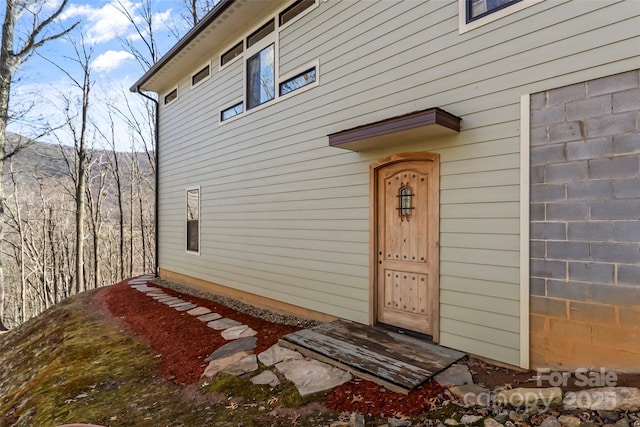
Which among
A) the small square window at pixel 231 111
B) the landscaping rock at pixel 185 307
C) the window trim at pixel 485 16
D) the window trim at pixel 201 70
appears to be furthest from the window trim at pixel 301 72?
the landscaping rock at pixel 185 307

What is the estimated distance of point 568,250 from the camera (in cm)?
264

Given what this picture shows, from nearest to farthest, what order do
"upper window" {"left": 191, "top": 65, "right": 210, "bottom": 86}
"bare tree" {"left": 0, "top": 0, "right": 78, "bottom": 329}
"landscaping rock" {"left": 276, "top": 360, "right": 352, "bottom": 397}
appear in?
"landscaping rock" {"left": 276, "top": 360, "right": 352, "bottom": 397}
"upper window" {"left": 191, "top": 65, "right": 210, "bottom": 86}
"bare tree" {"left": 0, "top": 0, "right": 78, "bottom": 329}

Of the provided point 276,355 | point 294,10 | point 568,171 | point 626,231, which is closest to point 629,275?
point 626,231

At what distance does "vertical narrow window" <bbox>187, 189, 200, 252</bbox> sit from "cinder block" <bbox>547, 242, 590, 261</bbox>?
6.95 meters

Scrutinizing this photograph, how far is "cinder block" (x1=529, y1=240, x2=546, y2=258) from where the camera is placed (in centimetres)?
278

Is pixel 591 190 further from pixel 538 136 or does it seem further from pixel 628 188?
pixel 538 136

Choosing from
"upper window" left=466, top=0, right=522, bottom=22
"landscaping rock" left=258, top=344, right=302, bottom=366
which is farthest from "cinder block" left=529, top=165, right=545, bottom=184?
"landscaping rock" left=258, top=344, right=302, bottom=366

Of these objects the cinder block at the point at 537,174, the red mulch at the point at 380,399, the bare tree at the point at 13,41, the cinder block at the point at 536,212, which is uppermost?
the bare tree at the point at 13,41

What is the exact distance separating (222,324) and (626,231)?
485cm

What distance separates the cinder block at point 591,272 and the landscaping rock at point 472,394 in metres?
1.17

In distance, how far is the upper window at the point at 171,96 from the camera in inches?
346

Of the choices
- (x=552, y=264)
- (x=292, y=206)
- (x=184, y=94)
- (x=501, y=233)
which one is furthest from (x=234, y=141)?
(x=552, y=264)

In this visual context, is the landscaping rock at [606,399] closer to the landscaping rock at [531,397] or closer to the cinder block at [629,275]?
the landscaping rock at [531,397]

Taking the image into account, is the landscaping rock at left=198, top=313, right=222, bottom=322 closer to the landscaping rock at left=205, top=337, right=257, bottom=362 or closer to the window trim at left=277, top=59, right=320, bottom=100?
the landscaping rock at left=205, top=337, right=257, bottom=362
